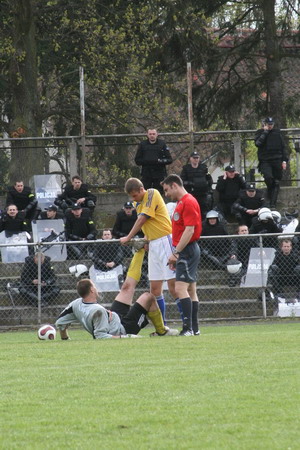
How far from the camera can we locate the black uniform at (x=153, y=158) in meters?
22.2

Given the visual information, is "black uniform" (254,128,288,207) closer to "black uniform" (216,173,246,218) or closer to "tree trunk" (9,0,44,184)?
"black uniform" (216,173,246,218)

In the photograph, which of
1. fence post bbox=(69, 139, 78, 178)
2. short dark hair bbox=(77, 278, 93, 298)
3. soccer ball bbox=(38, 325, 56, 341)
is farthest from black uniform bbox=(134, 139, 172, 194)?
short dark hair bbox=(77, 278, 93, 298)

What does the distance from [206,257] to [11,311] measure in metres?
3.77

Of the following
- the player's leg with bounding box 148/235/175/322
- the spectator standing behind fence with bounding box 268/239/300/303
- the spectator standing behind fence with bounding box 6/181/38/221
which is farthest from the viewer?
the spectator standing behind fence with bounding box 6/181/38/221

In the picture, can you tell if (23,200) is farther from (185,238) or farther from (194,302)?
(185,238)

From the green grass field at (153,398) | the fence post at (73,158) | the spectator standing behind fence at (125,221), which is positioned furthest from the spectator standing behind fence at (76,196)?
the green grass field at (153,398)

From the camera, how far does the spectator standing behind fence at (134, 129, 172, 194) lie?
22.2m

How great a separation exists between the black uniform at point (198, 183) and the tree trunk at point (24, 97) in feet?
15.6

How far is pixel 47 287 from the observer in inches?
758

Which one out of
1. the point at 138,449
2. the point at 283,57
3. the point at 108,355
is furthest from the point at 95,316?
the point at 283,57

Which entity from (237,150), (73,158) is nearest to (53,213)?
(73,158)

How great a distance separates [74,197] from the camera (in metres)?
22.6

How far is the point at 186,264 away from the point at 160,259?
667 mm

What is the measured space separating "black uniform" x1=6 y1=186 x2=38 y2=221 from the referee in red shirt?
996cm
